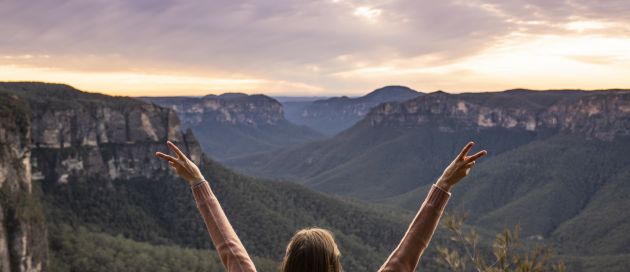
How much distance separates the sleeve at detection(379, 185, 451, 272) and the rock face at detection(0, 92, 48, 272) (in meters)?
51.8

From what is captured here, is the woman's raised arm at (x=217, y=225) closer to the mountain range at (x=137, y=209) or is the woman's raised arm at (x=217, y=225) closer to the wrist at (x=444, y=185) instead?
the wrist at (x=444, y=185)

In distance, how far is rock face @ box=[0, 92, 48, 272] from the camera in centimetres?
5066

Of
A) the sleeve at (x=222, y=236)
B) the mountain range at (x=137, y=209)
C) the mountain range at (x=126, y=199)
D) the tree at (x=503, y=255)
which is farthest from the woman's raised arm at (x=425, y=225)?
the mountain range at (x=126, y=199)

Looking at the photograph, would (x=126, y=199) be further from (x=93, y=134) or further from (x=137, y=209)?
(x=93, y=134)

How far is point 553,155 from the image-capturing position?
189625mm

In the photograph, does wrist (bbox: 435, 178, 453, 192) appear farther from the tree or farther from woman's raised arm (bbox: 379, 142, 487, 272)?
the tree

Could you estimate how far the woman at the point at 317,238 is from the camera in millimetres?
3418

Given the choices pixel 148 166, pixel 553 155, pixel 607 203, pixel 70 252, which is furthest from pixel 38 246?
pixel 553 155

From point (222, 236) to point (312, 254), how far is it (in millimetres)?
955

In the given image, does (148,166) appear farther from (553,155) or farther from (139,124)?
(553,155)

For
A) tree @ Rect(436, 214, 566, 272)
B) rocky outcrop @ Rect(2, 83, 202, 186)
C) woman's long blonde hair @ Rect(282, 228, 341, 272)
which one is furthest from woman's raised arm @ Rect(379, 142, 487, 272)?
rocky outcrop @ Rect(2, 83, 202, 186)

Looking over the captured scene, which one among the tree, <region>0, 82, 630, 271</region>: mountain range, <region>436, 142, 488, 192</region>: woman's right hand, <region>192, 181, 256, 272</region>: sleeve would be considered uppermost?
<region>436, 142, 488, 192</region>: woman's right hand

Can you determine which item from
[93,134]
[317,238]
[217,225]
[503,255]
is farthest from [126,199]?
[317,238]

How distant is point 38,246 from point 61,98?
5785 centimetres
